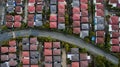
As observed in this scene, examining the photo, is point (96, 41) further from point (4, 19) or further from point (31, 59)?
point (4, 19)

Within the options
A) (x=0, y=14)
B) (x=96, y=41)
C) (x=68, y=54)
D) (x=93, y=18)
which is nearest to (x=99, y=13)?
(x=93, y=18)

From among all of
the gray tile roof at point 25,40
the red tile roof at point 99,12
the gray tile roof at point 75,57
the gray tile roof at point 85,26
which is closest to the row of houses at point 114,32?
the red tile roof at point 99,12

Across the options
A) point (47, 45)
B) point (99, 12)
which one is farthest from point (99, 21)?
point (47, 45)

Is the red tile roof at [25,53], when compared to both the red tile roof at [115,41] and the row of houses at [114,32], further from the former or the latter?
the red tile roof at [115,41]

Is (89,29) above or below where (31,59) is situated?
above

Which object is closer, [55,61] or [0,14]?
[55,61]
